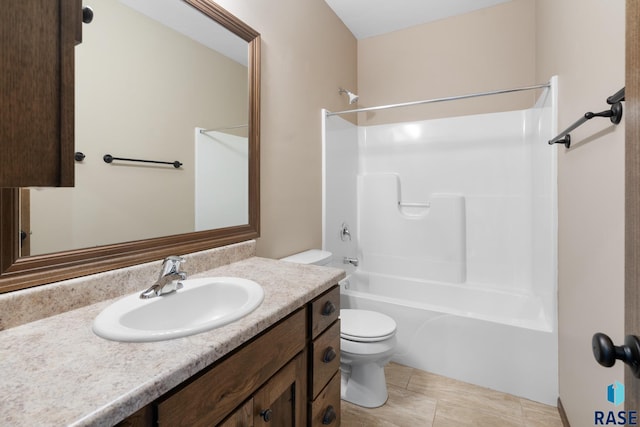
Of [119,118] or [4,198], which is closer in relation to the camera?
[4,198]

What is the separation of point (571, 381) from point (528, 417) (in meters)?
0.34

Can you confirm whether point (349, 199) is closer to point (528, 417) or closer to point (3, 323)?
point (528, 417)

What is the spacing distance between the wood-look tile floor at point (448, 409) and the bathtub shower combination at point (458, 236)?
3.2 inches

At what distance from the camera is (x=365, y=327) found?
5.48 feet

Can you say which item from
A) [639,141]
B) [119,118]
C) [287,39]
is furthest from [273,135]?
[639,141]

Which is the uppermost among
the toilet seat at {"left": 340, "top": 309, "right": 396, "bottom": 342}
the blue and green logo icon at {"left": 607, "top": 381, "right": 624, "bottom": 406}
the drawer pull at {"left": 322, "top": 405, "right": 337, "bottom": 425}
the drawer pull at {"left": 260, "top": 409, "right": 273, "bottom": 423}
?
the drawer pull at {"left": 260, "top": 409, "right": 273, "bottom": 423}

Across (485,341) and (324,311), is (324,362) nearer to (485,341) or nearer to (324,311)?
(324,311)

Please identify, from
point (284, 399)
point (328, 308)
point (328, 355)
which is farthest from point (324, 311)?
point (284, 399)

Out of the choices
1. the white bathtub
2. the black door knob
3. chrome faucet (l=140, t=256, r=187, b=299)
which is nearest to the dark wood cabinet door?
chrome faucet (l=140, t=256, r=187, b=299)

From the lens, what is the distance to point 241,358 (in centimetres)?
72

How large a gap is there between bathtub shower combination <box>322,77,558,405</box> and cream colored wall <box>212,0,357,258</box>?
0.71 ft

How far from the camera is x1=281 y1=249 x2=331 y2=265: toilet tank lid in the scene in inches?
71.6

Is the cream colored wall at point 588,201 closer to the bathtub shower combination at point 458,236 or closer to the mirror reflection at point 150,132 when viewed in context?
the bathtub shower combination at point 458,236

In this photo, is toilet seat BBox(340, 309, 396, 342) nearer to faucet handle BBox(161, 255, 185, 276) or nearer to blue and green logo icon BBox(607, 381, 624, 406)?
blue and green logo icon BBox(607, 381, 624, 406)
